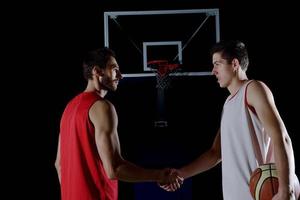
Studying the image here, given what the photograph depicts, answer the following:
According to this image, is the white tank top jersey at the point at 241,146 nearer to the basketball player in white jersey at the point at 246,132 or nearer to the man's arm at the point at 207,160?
the basketball player in white jersey at the point at 246,132

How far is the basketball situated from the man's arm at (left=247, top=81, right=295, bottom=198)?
0.26 ft

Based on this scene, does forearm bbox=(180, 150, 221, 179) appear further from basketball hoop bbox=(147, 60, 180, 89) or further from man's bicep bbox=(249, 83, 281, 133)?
basketball hoop bbox=(147, 60, 180, 89)

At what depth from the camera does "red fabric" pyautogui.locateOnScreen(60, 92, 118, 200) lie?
2.23 meters

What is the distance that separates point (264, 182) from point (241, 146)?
276mm

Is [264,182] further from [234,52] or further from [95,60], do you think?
[95,60]

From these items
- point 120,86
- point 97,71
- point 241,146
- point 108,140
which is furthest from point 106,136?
point 120,86

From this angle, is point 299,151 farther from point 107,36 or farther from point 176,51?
point 107,36

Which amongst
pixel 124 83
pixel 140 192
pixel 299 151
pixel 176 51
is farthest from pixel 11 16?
pixel 299 151

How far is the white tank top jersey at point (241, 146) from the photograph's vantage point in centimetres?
221

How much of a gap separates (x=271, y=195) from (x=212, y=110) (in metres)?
2.81

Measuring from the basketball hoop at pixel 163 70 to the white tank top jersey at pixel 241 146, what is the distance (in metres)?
2.08

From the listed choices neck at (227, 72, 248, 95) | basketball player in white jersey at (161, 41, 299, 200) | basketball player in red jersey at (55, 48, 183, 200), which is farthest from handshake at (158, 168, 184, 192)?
neck at (227, 72, 248, 95)

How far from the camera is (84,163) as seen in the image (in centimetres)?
227

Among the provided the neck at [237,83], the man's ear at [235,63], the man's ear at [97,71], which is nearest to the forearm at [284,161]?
the neck at [237,83]
